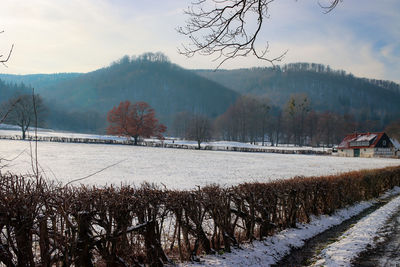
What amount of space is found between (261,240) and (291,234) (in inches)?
66.6

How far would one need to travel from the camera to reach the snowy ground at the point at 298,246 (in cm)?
734

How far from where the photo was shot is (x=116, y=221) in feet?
18.4

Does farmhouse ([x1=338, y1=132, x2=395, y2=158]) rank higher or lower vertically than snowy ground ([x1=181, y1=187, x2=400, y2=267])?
higher

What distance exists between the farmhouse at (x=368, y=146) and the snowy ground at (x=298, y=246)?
63.8 meters

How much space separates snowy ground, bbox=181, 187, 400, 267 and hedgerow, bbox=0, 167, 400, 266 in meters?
0.28

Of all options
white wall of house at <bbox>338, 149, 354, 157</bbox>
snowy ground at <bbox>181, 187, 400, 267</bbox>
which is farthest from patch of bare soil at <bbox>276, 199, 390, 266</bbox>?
white wall of house at <bbox>338, 149, 354, 157</bbox>

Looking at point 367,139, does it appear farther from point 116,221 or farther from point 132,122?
point 116,221

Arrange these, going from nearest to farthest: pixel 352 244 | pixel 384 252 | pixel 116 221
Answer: pixel 116 221 → pixel 384 252 → pixel 352 244

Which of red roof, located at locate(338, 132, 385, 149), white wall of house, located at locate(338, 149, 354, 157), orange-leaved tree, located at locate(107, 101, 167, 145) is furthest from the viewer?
white wall of house, located at locate(338, 149, 354, 157)

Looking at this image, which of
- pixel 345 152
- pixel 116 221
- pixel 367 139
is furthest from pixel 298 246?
pixel 345 152

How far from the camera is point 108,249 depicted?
5551 mm

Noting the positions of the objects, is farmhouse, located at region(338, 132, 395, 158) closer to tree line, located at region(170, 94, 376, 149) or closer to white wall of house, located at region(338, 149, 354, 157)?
white wall of house, located at region(338, 149, 354, 157)

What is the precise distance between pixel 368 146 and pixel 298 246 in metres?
69.9

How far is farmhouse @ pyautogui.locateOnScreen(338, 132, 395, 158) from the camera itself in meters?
68.6
